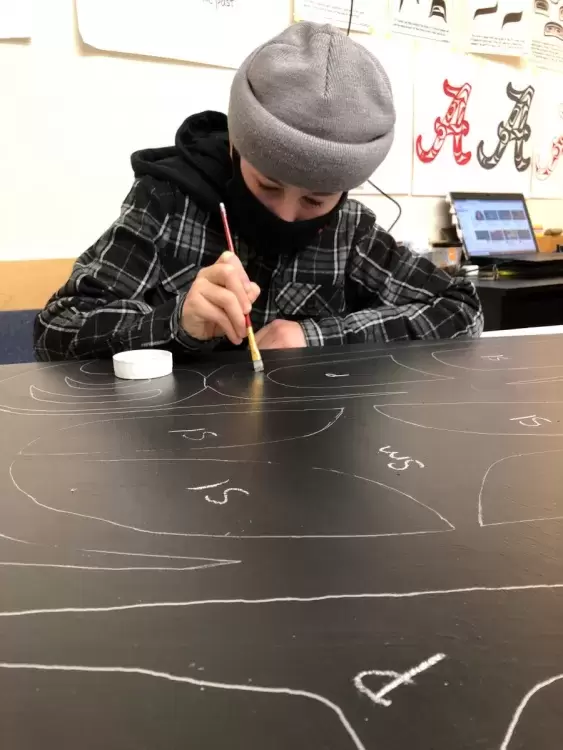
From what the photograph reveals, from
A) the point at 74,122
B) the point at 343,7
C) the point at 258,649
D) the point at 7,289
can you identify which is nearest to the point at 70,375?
the point at 258,649

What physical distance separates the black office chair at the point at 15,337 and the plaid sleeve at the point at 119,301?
1.36 feet

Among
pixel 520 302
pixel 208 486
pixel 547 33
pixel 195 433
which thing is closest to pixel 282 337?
pixel 195 433

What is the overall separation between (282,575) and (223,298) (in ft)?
1.58

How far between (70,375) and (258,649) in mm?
562

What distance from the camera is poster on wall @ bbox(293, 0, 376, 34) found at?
161 cm

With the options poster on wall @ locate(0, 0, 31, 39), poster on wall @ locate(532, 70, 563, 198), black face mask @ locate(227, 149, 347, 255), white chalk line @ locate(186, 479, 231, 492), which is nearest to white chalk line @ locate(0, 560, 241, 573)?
white chalk line @ locate(186, 479, 231, 492)

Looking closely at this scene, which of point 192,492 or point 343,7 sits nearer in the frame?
point 192,492

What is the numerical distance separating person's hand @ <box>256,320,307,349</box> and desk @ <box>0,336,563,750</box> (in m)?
0.30

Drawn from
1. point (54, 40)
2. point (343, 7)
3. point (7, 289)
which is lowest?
point (7, 289)

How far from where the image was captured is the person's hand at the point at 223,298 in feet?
2.51

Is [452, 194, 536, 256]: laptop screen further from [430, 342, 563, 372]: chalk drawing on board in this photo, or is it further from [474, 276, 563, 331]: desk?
[430, 342, 563, 372]: chalk drawing on board

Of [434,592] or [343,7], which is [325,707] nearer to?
[434,592]

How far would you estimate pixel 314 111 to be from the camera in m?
0.81

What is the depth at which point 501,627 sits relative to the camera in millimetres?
290
